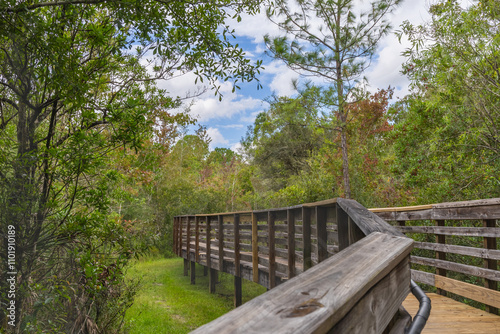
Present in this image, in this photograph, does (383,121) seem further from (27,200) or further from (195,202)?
(27,200)

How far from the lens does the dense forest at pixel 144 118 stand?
338 centimetres

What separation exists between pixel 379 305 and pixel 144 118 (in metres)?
3.53

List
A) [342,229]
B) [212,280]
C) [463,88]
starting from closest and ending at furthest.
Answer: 1. [342,229]
2. [463,88]
3. [212,280]

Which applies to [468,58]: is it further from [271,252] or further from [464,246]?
[271,252]

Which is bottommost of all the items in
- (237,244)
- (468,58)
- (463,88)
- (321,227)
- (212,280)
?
(212,280)

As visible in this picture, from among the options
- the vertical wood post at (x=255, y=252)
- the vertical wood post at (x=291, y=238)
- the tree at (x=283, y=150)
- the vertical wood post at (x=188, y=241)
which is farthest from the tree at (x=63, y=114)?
the tree at (x=283, y=150)

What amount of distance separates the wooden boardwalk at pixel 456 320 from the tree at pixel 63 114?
319 centimetres

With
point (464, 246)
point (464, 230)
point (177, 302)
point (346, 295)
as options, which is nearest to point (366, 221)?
point (346, 295)

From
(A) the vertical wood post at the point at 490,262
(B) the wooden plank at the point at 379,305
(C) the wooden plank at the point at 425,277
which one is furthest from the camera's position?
(C) the wooden plank at the point at 425,277

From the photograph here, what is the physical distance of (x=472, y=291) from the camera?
3.74 metres

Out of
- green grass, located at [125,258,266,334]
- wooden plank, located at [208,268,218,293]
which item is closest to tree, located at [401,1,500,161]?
green grass, located at [125,258,266,334]

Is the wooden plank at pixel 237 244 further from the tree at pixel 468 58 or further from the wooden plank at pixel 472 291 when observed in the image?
the tree at pixel 468 58

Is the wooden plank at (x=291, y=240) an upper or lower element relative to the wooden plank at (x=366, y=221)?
lower

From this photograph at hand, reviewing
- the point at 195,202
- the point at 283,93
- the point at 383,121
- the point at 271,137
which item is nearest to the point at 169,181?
the point at 195,202
